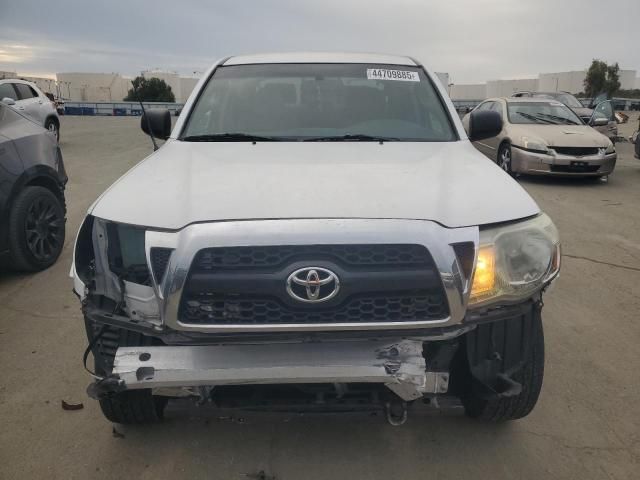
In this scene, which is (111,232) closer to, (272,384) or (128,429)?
(272,384)

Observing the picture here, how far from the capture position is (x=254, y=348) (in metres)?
1.99

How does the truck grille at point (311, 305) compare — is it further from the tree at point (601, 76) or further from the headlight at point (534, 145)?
the tree at point (601, 76)

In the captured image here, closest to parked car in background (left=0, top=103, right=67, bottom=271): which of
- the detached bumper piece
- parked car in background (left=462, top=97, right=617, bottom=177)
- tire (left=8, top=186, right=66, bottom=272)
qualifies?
tire (left=8, top=186, right=66, bottom=272)

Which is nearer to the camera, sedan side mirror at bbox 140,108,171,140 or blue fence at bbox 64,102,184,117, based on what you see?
sedan side mirror at bbox 140,108,171,140

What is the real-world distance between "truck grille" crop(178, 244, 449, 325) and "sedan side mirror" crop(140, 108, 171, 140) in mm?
1855

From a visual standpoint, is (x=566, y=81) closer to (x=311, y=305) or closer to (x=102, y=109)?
(x=102, y=109)

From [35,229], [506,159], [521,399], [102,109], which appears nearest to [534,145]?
[506,159]

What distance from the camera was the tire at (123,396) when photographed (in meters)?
2.10

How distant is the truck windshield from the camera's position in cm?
312

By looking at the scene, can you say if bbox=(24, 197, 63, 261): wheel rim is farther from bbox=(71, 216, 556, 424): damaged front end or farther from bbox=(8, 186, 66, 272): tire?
bbox=(71, 216, 556, 424): damaged front end

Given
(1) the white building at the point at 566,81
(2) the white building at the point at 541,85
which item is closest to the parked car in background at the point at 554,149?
(2) the white building at the point at 541,85

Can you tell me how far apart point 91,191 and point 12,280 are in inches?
151

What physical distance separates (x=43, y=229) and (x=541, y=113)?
9143 mm

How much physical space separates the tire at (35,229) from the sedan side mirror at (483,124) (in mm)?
3796
